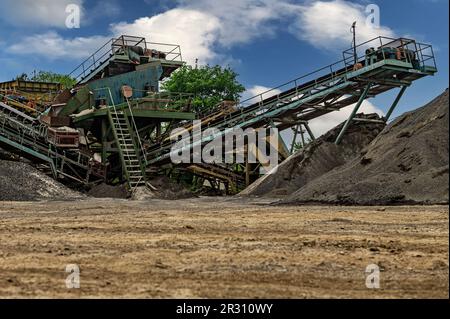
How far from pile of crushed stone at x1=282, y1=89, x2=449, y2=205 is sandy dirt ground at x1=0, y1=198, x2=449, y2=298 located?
318 centimetres

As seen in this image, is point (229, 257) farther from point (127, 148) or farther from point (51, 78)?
point (51, 78)

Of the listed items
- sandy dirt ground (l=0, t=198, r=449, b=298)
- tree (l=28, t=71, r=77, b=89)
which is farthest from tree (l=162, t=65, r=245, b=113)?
sandy dirt ground (l=0, t=198, r=449, b=298)

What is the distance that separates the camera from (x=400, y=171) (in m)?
16.2

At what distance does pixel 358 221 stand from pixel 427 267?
460 cm

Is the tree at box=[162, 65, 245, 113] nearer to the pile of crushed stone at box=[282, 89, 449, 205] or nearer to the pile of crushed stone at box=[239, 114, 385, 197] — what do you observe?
the pile of crushed stone at box=[239, 114, 385, 197]

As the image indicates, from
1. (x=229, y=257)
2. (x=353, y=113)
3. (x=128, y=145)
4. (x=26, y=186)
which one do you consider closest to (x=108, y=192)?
(x=128, y=145)

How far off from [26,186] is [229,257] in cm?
1708

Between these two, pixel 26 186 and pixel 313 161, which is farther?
pixel 313 161

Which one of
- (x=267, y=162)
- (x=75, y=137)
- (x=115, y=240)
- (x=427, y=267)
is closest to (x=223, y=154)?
(x=267, y=162)

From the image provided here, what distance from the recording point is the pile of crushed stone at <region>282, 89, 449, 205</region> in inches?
574

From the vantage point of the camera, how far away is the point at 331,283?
17.8ft
